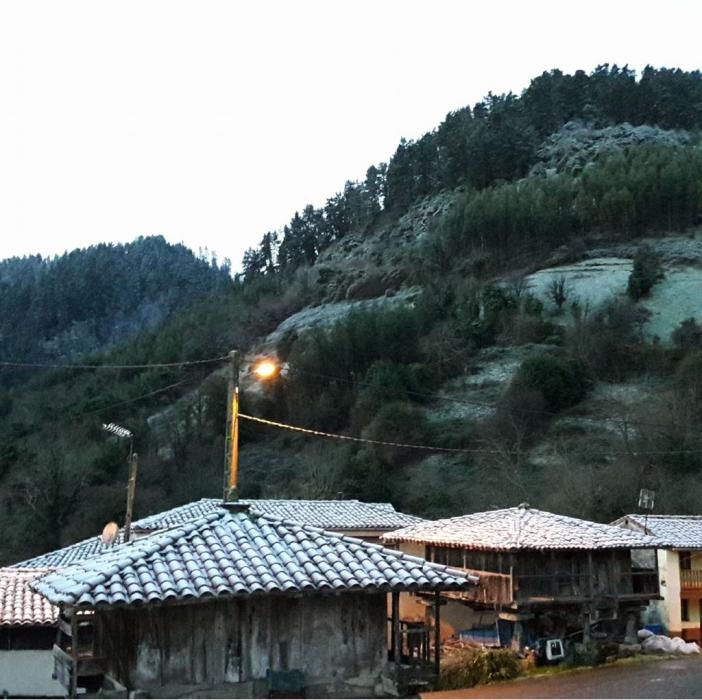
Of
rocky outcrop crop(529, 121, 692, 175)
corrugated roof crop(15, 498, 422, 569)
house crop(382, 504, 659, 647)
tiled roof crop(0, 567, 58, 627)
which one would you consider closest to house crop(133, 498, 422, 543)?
corrugated roof crop(15, 498, 422, 569)

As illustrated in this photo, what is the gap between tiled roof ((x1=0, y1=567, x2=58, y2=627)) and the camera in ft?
55.2

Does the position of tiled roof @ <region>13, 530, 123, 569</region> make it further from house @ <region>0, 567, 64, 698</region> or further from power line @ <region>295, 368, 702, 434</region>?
→ power line @ <region>295, 368, 702, 434</region>

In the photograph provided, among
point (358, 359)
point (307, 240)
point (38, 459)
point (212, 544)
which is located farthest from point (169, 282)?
point (212, 544)

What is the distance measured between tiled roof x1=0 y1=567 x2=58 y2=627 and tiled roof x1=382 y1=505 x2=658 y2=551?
1150 cm

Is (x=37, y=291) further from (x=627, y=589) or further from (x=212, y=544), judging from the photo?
(x=212, y=544)

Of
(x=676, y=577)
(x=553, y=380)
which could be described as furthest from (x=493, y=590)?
(x=553, y=380)

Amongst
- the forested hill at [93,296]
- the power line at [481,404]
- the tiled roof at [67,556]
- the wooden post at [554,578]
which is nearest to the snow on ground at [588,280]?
the power line at [481,404]

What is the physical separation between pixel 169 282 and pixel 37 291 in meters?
19.7

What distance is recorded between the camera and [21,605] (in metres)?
17.6

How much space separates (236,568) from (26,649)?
11.5 meters

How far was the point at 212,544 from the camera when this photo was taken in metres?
9.27

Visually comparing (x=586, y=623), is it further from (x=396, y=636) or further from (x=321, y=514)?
(x=396, y=636)

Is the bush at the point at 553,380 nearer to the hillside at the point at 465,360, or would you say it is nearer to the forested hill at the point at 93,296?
the hillside at the point at 465,360

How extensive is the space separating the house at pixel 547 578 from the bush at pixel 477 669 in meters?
1.67
